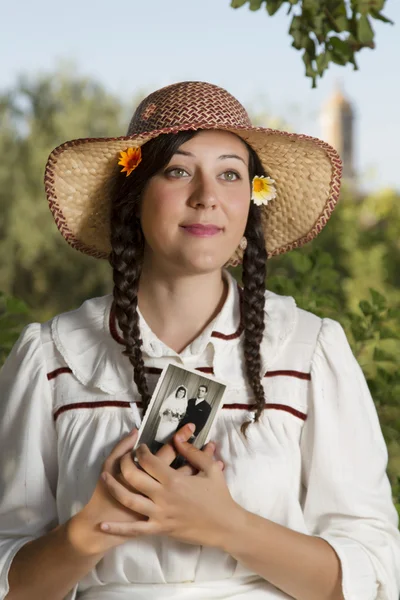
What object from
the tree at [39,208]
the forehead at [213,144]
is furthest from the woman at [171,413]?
the tree at [39,208]

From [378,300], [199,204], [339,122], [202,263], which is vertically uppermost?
[339,122]

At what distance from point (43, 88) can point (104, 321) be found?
23.5 metres

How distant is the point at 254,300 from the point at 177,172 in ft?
1.06

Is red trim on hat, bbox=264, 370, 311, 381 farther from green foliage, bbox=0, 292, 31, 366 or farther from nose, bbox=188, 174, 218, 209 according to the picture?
green foliage, bbox=0, 292, 31, 366

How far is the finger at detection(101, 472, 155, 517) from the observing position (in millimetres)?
1721

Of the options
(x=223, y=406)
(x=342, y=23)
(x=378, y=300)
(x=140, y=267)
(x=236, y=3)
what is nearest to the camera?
(x=223, y=406)

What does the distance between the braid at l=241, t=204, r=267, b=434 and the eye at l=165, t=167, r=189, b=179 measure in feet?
0.91

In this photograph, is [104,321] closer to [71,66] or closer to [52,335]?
[52,335]

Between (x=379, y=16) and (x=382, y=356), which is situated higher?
(x=379, y=16)

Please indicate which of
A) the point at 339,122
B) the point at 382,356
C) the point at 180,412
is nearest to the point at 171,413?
the point at 180,412

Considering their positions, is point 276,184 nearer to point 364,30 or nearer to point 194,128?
point 194,128

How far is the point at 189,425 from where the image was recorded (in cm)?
179

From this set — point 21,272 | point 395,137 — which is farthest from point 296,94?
point 395,137

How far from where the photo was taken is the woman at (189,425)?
1766 millimetres
